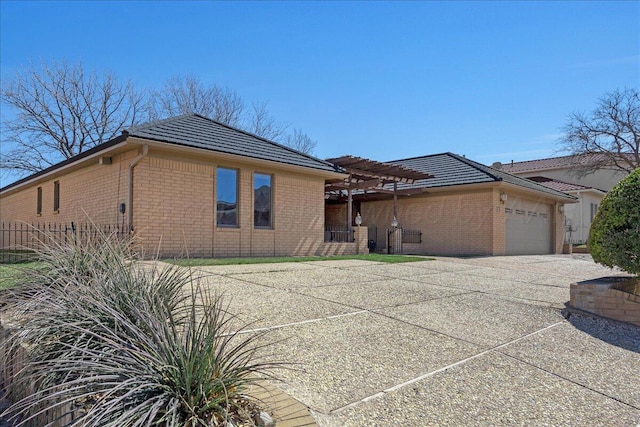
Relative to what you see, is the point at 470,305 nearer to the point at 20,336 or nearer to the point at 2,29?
the point at 20,336

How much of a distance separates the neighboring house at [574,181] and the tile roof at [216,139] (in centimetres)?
2021

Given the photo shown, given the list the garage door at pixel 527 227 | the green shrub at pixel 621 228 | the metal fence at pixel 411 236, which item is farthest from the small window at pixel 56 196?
the garage door at pixel 527 227

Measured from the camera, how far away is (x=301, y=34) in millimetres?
A: 13586

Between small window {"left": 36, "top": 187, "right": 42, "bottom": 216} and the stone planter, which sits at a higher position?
small window {"left": 36, "top": 187, "right": 42, "bottom": 216}

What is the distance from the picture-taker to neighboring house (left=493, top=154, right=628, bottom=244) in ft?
97.2

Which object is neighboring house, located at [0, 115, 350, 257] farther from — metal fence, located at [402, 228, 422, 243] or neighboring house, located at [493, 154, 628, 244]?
neighboring house, located at [493, 154, 628, 244]

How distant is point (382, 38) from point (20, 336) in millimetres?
11482

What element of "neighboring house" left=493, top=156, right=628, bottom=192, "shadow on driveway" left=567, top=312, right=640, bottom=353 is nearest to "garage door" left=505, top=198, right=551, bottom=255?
"neighboring house" left=493, top=156, right=628, bottom=192

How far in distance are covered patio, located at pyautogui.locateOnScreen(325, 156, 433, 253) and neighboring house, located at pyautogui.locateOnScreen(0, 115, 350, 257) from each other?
3.28 ft

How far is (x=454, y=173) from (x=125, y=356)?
19.7 m

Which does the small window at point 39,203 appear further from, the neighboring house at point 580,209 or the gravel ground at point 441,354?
the neighboring house at point 580,209

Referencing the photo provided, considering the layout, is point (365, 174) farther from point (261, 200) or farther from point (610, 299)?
point (610, 299)

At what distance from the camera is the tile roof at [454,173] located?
748 inches

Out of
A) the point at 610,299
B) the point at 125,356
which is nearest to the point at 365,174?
the point at 610,299
